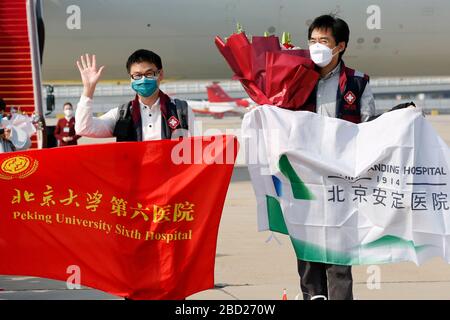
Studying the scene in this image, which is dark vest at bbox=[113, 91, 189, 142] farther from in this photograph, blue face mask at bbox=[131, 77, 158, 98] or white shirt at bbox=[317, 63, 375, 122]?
white shirt at bbox=[317, 63, 375, 122]

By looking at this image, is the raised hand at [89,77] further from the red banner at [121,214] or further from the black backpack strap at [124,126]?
the red banner at [121,214]

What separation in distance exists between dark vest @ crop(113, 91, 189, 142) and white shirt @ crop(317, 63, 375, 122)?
37.8 inches

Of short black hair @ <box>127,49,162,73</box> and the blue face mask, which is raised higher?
short black hair @ <box>127,49,162,73</box>

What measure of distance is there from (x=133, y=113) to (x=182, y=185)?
63 centimetres

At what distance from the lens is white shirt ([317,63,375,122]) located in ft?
20.0

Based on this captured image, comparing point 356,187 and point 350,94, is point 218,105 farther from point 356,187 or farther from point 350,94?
point 356,187

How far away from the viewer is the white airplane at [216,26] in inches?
663

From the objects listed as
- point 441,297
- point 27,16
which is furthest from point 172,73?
point 441,297

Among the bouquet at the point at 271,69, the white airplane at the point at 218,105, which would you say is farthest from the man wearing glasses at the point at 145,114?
the white airplane at the point at 218,105

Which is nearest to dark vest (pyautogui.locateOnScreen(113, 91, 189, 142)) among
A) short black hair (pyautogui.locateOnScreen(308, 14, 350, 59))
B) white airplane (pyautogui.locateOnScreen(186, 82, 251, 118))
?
short black hair (pyautogui.locateOnScreen(308, 14, 350, 59))

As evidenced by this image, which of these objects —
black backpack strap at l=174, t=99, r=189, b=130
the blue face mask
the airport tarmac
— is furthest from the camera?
the airport tarmac

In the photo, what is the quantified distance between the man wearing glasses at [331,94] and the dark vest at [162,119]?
0.90 metres

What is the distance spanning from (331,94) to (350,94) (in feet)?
0.47
